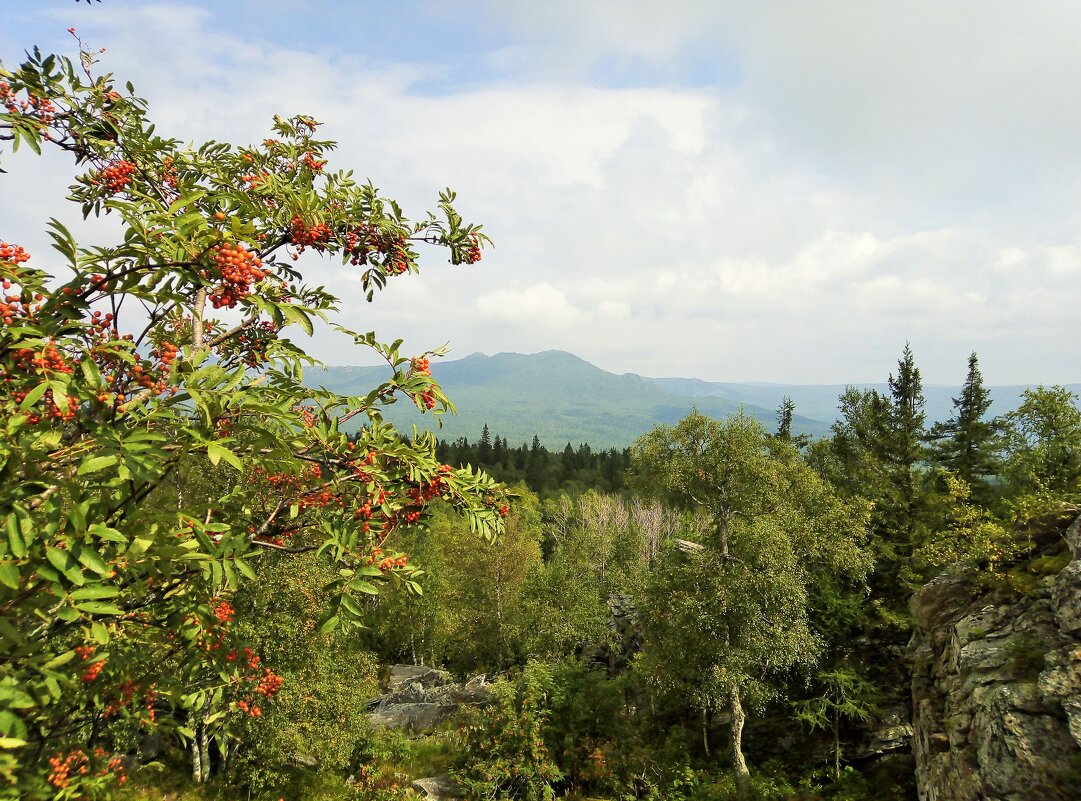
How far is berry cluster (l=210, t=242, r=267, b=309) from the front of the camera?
303 cm

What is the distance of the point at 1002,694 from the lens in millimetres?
9969

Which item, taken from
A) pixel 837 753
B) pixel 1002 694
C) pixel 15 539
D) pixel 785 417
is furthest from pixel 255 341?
pixel 785 417

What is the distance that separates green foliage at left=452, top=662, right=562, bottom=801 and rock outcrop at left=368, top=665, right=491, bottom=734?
8715mm

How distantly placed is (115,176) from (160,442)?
9.80 feet

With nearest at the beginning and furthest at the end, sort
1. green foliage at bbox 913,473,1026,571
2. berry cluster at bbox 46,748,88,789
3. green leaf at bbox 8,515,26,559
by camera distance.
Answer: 1. green leaf at bbox 8,515,26,559
2. berry cluster at bbox 46,748,88,789
3. green foliage at bbox 913,473,1026,571

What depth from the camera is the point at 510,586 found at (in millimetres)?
38469

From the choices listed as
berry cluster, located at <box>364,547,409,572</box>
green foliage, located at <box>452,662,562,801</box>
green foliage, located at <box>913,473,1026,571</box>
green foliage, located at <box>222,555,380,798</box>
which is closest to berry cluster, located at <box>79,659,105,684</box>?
berry cluster, located at <box>364,547,409,572</box>

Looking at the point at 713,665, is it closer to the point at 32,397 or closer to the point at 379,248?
the point at 379,248

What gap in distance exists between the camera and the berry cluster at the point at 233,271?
3027 mm

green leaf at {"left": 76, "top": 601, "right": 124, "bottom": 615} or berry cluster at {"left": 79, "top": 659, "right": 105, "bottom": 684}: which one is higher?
green leaf at {"left": 76, "top": 601, "right": 124, "bottom": 615}

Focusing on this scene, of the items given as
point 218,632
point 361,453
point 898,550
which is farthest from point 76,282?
point 898,550

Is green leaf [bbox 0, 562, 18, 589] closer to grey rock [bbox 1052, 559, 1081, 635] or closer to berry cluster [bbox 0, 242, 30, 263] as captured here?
berry cluster [bbox 0, 242, 30, 263]

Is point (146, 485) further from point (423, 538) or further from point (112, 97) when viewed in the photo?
point (423, 538)

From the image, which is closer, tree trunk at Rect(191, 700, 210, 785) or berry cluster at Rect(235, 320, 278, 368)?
berry cluster at Rect(235, 320, 278, 368)
